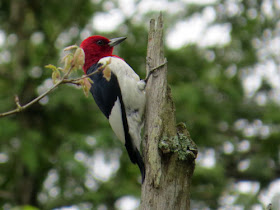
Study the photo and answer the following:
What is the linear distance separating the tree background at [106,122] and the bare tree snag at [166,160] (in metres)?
2.72

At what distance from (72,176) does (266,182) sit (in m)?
2.75

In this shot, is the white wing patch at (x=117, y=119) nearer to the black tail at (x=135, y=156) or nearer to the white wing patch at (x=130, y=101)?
the white wing patch at (x=130, y=101)

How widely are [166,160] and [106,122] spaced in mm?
3358

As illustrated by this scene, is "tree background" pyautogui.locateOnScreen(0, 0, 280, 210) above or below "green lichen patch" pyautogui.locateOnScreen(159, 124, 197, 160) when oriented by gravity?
above

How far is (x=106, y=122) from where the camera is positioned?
20.1 ft

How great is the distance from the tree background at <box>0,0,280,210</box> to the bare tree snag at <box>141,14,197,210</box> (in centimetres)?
272

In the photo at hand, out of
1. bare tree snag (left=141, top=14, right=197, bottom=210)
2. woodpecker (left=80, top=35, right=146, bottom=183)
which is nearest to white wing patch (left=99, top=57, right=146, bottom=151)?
woodpecker (left=80, top=35, right=146, bottom=183)

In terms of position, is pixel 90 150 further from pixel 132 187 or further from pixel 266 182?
pixel 266 182

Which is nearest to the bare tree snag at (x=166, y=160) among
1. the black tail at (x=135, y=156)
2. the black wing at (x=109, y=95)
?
the black tail at (x=135, y=156)

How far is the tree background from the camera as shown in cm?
605

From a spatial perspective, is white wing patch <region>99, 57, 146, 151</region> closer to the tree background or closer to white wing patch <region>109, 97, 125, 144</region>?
white wing patch <region>109, 97, 125, 144</region>

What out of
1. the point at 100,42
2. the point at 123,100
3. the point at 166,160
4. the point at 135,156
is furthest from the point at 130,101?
the point at 100,42

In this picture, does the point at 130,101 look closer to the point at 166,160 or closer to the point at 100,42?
the point at 166,160

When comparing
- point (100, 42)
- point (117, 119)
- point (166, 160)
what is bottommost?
point (166, 160)
